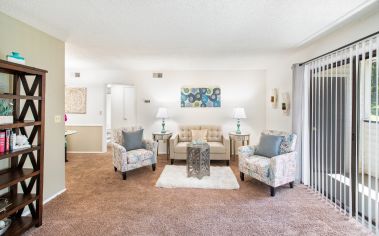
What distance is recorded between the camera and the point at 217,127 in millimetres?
5301

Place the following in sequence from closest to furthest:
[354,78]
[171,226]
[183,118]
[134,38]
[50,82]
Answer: [171,226] → [354,78] → [50,82] → [134,38] → [183,118]

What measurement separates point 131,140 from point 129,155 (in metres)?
0.41

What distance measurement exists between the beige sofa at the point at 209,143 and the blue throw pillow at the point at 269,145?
1.14m

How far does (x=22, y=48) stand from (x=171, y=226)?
279cm

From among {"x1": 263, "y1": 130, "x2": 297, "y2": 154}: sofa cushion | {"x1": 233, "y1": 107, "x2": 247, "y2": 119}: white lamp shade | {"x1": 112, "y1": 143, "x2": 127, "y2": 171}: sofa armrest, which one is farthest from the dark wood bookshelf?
{"x1": 233, "y1": 107, "x2": 247, "y2": 119}: white lamp shade

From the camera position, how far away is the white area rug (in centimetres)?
345

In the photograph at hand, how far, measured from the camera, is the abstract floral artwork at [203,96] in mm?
5574

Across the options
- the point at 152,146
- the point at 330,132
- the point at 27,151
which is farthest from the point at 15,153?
the point at 330,132

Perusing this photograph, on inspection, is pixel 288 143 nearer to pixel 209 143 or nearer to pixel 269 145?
pixel 269 145

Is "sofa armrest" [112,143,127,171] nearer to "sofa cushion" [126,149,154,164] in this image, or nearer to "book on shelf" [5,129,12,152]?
"sofa cushion" [126,149,154,164]

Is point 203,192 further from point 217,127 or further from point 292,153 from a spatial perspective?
point 217,127

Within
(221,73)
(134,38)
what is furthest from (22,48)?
(221,73)

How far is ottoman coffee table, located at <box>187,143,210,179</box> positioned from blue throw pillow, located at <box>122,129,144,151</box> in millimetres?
1164

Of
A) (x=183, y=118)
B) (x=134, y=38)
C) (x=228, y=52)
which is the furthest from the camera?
(x=183, y=118)
